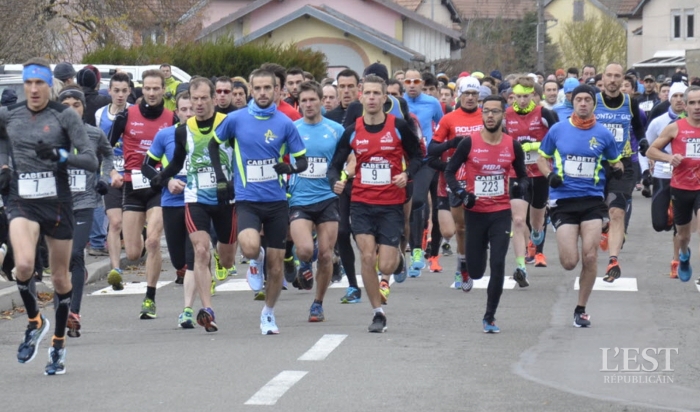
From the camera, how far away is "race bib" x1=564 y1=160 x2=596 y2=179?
12242mm

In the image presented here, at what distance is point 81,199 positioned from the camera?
1204 centimetres

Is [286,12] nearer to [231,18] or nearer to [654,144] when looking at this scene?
[231,18]

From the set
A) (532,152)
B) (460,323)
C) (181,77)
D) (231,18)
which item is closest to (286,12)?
(231,18)

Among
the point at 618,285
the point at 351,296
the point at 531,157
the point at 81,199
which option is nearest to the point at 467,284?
the point at 351,296

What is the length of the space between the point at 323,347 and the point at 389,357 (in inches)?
25.8

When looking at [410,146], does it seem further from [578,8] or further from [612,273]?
[578,8]

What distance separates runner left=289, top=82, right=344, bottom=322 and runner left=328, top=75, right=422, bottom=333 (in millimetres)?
541

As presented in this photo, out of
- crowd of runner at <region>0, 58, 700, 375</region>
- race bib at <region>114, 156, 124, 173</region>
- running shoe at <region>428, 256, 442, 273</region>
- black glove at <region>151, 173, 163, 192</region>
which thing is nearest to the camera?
crowd of runner at <region>0, 58, 700, 375</region>

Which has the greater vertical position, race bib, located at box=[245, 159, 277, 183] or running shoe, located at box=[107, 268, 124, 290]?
race bib, located at box=[245, 159, 277, 183]

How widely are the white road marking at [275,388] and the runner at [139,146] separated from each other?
422 centimetres

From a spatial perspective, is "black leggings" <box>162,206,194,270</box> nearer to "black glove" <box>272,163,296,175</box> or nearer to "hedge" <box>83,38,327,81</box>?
"black glove" <box>272,163,296,175</box>

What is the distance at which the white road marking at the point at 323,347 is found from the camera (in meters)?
10.2

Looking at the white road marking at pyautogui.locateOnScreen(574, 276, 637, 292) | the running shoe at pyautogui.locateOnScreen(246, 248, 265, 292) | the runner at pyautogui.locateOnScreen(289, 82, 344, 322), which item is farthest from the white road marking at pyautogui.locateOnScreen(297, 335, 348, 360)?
the white road marking at pyautogui.locateOnScreen(574, 276, 637, 292)

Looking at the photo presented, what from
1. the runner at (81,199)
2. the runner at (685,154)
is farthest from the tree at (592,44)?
the runner at (81,199)
